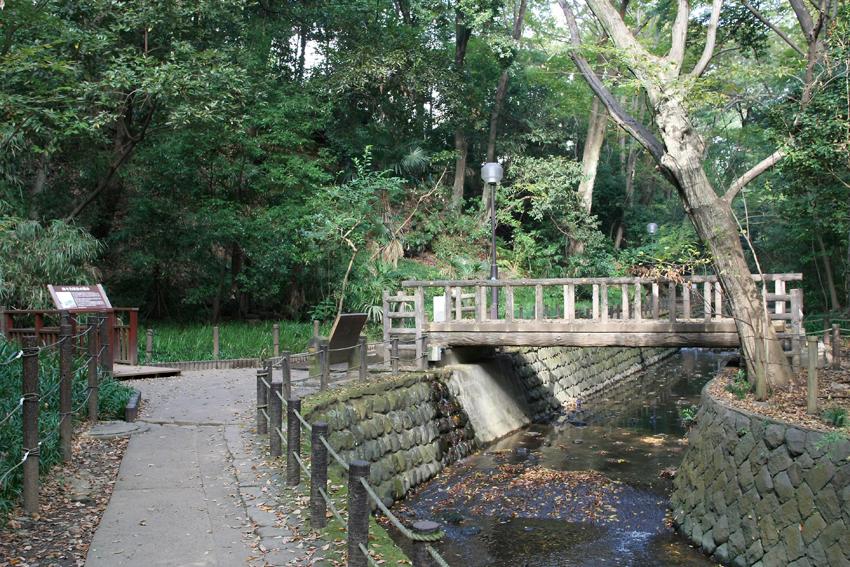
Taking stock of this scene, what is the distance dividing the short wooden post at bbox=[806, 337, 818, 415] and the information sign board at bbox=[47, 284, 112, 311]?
35.6ft

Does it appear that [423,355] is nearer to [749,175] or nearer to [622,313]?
[622,313]

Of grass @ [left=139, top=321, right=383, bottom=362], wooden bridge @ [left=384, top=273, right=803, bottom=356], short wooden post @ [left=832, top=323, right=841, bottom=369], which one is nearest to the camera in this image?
wooden bridge @ [left=384, top=273, right=803, bottom=356]

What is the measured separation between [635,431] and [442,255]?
11.3 meters

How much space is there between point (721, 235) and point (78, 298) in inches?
424

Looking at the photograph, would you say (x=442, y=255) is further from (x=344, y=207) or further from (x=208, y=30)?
(x=208, y=30)

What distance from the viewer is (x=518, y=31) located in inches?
973

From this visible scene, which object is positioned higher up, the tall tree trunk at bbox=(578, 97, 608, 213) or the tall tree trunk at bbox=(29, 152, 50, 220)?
the tall tree trunk at bbox=(578, 97, 608, 213)

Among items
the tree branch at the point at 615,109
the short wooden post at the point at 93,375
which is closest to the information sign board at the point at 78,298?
the short wooden post at the point at 93,375

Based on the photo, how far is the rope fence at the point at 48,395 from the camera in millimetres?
5938

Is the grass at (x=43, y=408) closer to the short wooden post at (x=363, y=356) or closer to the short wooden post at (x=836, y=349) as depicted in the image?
the short wooden post at (x=363, y=356)

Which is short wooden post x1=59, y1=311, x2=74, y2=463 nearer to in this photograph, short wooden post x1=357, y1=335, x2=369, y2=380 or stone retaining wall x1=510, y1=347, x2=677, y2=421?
short wooden post x1=357, y1=335, x2=369, y2=380

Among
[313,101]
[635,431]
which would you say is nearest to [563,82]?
[313,101]

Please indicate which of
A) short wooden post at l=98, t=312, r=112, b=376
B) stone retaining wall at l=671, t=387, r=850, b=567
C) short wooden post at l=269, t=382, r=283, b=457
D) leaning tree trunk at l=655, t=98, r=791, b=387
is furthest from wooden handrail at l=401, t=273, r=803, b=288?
short wooden post at l=269, t=382, r=283, b=457

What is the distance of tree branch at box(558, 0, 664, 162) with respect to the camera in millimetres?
11164
